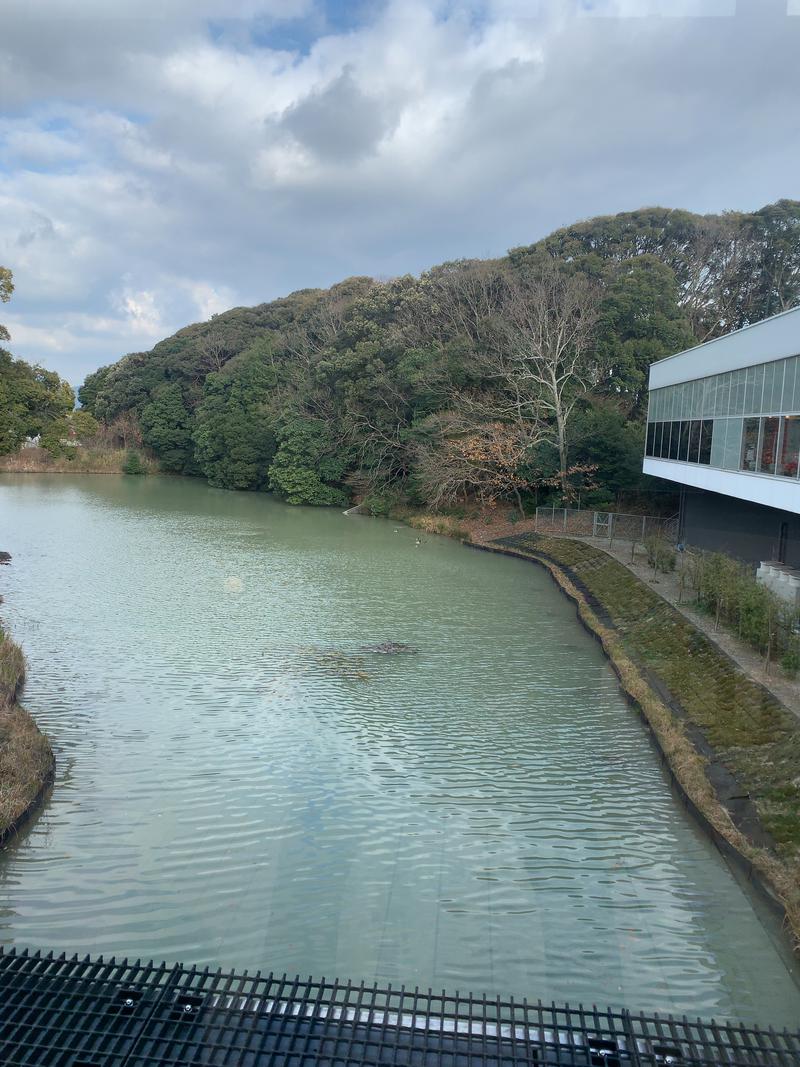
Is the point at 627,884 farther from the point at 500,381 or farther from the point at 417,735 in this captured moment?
the point at 500,381

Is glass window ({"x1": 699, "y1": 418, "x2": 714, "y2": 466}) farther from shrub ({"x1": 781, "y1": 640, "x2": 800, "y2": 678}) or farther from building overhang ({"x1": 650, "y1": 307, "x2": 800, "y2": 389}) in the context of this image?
shrub ({"x1": 781, "y1": 640, "x2": 800, "y2": 678})

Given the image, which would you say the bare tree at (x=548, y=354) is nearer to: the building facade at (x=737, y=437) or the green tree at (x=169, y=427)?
the building facade at (x=737, y=437)

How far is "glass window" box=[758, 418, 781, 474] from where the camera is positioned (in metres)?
13.2

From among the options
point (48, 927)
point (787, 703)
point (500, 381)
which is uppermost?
point (500, 381)

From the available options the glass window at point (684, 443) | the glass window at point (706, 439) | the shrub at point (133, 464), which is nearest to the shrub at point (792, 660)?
the glass window at point (706, 439)

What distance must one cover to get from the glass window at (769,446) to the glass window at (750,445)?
1.01 feet

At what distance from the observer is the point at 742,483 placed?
14602mm

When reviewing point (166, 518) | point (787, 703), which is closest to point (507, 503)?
point (166, 518)

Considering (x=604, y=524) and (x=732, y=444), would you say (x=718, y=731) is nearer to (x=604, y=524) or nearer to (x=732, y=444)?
(x=732, y=444)

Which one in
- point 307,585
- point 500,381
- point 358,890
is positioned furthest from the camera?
point 500,381

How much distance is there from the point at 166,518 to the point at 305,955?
90.0ft

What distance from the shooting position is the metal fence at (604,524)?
24578 mm

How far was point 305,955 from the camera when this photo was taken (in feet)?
18.5

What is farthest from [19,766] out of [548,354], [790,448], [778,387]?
[548,354]
